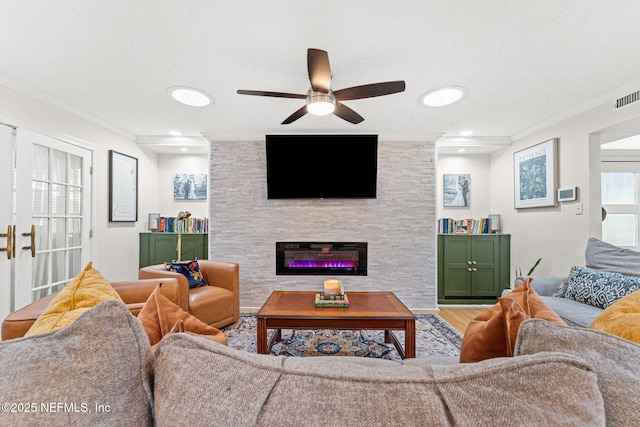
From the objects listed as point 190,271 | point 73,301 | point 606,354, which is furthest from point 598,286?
point 190,271

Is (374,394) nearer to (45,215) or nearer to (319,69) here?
(319,69)

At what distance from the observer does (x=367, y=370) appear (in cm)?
54

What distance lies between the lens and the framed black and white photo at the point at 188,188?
4207mm

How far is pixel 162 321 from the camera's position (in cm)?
83

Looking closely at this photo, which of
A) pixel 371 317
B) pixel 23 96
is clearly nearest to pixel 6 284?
pixel 23 96

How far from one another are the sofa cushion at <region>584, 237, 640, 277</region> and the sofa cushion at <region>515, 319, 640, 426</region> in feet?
7.58

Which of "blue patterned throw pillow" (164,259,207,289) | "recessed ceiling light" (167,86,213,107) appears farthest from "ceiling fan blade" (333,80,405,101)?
"blue patterned throw pillow" (164,259,207,289)

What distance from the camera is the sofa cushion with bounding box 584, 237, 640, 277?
2.06 m

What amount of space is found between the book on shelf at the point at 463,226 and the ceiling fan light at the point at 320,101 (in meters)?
2.64

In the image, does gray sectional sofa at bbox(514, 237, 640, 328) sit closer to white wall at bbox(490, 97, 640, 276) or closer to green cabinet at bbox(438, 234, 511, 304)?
white wall at bbox(490, 97, 640, 276)

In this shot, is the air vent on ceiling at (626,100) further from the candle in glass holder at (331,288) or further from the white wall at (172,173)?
the white wall at (172,173)

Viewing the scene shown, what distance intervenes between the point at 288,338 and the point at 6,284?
2.45m

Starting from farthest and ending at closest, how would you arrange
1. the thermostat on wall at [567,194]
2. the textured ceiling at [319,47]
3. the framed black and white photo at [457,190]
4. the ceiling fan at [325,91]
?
the framed black and white photo at [457,190] → the thermostat on wall at [567,194] → the ceiling fan at [325,91] → the textured ceiling at [319,47]

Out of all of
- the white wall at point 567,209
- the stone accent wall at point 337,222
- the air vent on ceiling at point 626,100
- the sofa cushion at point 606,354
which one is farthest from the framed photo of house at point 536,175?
the sofa cushion at point 606,354
